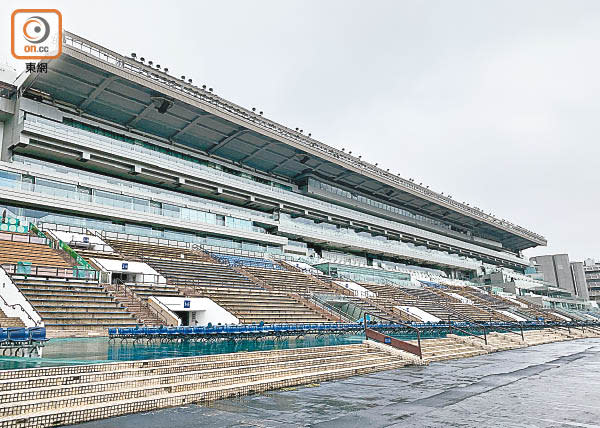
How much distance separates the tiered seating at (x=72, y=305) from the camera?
15750mm

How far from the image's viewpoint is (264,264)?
37.4 m

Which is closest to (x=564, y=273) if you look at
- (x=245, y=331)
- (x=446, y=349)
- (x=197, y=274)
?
(x=446, y=349)

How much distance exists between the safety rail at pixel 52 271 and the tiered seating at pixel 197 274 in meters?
4.83

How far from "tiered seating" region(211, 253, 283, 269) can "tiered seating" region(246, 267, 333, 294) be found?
1.25 m

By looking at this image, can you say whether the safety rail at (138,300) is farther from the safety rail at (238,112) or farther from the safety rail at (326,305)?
the safety rail at (238,112)

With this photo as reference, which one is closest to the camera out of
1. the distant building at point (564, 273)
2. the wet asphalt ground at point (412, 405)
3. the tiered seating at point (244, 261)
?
the wet asphalt ground at point (412, 405)

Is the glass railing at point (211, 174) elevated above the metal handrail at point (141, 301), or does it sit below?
above

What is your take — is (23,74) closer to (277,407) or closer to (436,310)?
(277,407)

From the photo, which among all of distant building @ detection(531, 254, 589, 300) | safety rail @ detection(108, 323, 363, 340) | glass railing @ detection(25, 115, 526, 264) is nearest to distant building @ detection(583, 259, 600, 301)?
distant building @ detection(531, 254, 589, 300)

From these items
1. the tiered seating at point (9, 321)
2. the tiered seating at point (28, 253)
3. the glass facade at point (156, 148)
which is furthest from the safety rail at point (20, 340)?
the glass facade at point (156, 148)

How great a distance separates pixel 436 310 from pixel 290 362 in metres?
27.6

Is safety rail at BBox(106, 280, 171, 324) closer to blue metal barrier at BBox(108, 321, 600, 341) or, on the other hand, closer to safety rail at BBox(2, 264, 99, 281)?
safety rail at BBox(2, 264, 99, 281)

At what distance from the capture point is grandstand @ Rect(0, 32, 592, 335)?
21.9 metres

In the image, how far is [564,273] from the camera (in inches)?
4247
